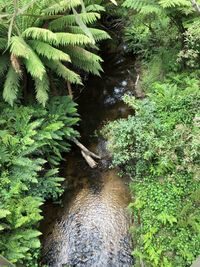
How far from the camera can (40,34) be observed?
6.99 meters

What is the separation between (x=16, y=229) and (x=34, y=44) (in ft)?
12.6

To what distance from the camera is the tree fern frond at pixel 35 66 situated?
6714 millimetres

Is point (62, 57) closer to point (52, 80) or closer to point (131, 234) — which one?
point (52, 80)

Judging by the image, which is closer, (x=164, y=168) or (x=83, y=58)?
(x=164, y=168)

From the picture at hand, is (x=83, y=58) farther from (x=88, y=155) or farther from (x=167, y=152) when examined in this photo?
(x=167, y=152)

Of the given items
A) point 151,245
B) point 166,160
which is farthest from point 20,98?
point 151,245

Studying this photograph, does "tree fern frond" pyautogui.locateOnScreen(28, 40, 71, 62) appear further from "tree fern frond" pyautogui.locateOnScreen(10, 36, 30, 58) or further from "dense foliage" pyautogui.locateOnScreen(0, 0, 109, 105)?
"tree fern frond" pyautogui.locateOnScreen(10, 36, 30, 58)

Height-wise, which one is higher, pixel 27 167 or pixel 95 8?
pixel 95 8

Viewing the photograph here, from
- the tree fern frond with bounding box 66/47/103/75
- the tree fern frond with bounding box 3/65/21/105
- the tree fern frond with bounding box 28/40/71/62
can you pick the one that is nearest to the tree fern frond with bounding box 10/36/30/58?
the tree fern frond with bounding box 28/40/71/62

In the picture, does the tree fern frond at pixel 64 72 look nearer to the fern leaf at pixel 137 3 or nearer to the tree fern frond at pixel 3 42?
the tree fern frond at pixel 3 42

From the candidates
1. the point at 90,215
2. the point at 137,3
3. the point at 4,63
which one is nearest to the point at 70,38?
the point at 4,63

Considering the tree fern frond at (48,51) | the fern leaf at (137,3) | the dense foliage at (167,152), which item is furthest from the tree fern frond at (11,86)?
the fern leaf at (137,3)

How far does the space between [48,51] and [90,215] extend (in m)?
3.50

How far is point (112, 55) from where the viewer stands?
35.7 ft
